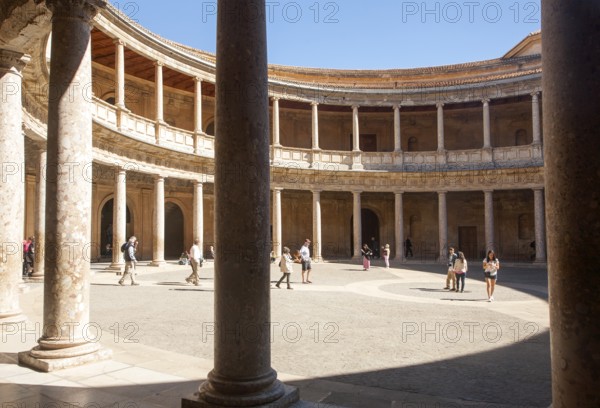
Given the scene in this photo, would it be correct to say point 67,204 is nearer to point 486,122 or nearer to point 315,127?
point 315,127

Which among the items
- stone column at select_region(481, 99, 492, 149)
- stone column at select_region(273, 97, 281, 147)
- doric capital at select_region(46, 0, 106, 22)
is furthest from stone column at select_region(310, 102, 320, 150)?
doric capital at select_region(46, 0, 106, 22)

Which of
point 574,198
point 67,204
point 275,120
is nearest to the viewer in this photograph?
point 574,198

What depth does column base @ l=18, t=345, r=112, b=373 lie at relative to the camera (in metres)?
5.55

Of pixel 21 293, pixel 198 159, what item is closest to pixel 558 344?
pixel 21 293

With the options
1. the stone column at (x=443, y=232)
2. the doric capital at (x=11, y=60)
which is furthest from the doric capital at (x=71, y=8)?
the stone column at (x=443, y=232)

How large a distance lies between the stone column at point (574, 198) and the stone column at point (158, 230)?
19988mm

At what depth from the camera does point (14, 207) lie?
7816 millimetres

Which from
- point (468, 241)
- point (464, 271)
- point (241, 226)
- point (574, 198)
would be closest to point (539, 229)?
point (468, 241)

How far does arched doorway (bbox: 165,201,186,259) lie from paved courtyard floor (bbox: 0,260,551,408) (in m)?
14.1

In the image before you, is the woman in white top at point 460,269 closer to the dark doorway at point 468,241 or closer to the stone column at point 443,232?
the stone column at point 443,232

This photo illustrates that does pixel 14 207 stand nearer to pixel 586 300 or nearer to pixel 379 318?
pixel 379 318

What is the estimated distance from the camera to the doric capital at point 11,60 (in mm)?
7641

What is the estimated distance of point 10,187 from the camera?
768 centimetres

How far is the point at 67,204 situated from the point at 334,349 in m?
4.30
